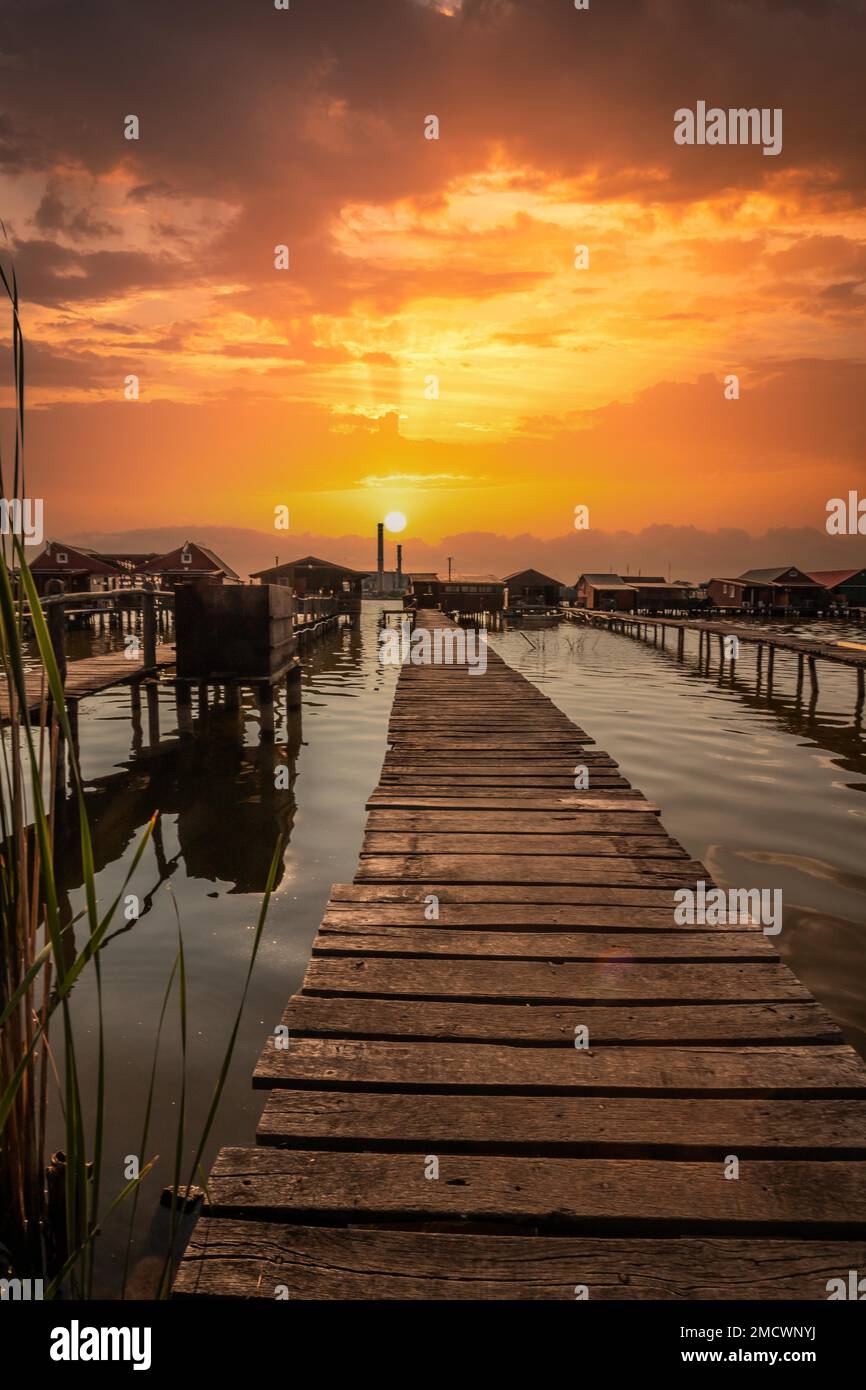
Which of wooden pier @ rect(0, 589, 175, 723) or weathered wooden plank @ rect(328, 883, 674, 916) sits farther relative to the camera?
wooden pier @ rect(0, 589, 175, 723)

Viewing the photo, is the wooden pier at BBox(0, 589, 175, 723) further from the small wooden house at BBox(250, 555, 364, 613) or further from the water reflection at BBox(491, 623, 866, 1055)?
the small wooden house at BBox(250, 555, 364, 613)

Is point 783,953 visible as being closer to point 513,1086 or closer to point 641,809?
point 641,809

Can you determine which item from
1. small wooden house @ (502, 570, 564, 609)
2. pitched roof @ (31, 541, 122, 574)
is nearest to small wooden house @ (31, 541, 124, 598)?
pitched roof @ (31, 541, 122, 574)

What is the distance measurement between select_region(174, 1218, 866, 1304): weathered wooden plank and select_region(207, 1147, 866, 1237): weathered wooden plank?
6 cm

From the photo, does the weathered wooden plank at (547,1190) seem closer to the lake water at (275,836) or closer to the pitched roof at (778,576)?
the lake water at (275,836)

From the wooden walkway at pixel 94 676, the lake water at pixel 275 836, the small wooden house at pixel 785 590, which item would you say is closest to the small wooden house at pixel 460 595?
the small wooden house at pixel 785 590

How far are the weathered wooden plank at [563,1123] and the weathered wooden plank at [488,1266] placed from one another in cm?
34

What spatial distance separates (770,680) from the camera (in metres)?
21.3

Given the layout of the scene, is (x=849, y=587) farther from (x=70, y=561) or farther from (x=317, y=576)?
(x=70, y=561)

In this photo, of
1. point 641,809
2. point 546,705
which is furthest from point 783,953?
point 546,705

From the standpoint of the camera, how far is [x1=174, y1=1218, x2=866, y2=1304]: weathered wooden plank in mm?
2020

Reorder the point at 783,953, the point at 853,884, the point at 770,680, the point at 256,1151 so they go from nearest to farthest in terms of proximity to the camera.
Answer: the point at 256,1151, the point at 783,953, the point at 853,884, the point at 770,680

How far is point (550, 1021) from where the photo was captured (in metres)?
3.25
